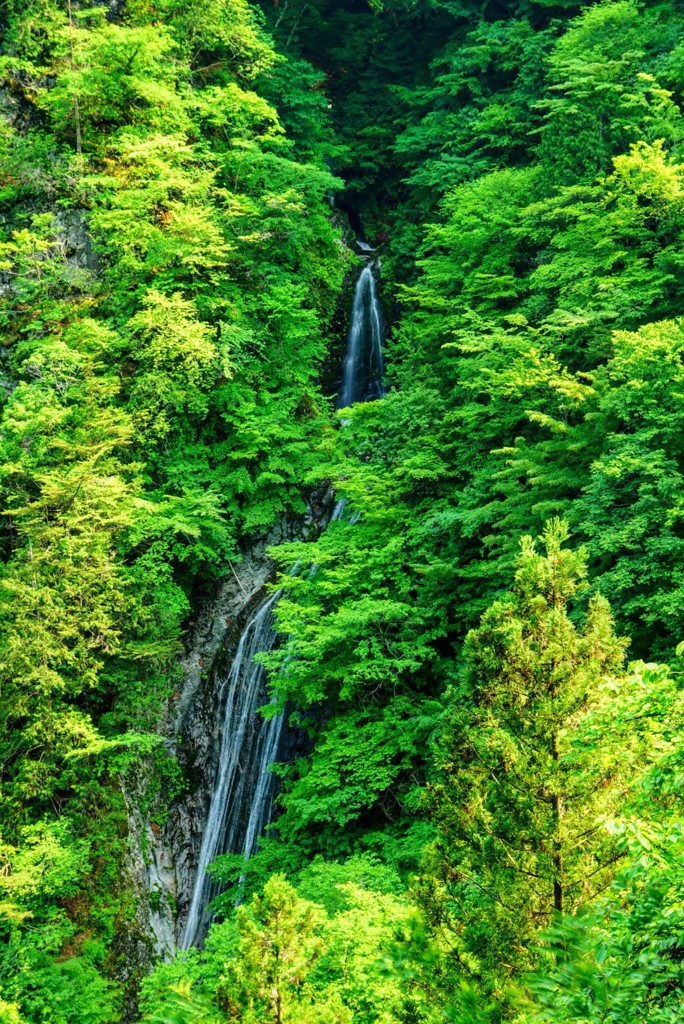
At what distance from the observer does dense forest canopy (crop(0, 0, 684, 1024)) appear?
510cm

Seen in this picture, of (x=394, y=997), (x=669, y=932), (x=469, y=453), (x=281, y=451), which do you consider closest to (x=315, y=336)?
(x=281, y=451)

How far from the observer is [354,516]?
16.0 m

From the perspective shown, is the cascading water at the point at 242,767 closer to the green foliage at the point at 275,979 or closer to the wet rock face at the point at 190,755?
the wet rock face at the point at 190,755

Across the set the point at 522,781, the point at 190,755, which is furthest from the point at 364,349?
the point at 522,781

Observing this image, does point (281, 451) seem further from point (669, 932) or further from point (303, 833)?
point (669, 932)

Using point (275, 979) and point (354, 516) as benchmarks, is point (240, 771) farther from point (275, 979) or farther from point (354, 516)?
point (275, 979)

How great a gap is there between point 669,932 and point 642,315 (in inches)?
413

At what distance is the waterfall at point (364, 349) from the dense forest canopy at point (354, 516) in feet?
1.45

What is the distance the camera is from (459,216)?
679 inches

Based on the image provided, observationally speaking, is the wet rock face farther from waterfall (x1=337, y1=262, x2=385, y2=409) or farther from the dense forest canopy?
waterfall (x1=337, y1=262, x2=385, y2=409)

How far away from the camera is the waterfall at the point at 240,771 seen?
529 inches

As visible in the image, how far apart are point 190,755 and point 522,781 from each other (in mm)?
10454

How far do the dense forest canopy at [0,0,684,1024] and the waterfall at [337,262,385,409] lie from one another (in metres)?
0.44

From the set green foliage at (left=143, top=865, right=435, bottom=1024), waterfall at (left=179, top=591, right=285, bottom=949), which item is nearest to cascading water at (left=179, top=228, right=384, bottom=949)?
waterfall at (left=179, top=591, right=285, bottom=949)
